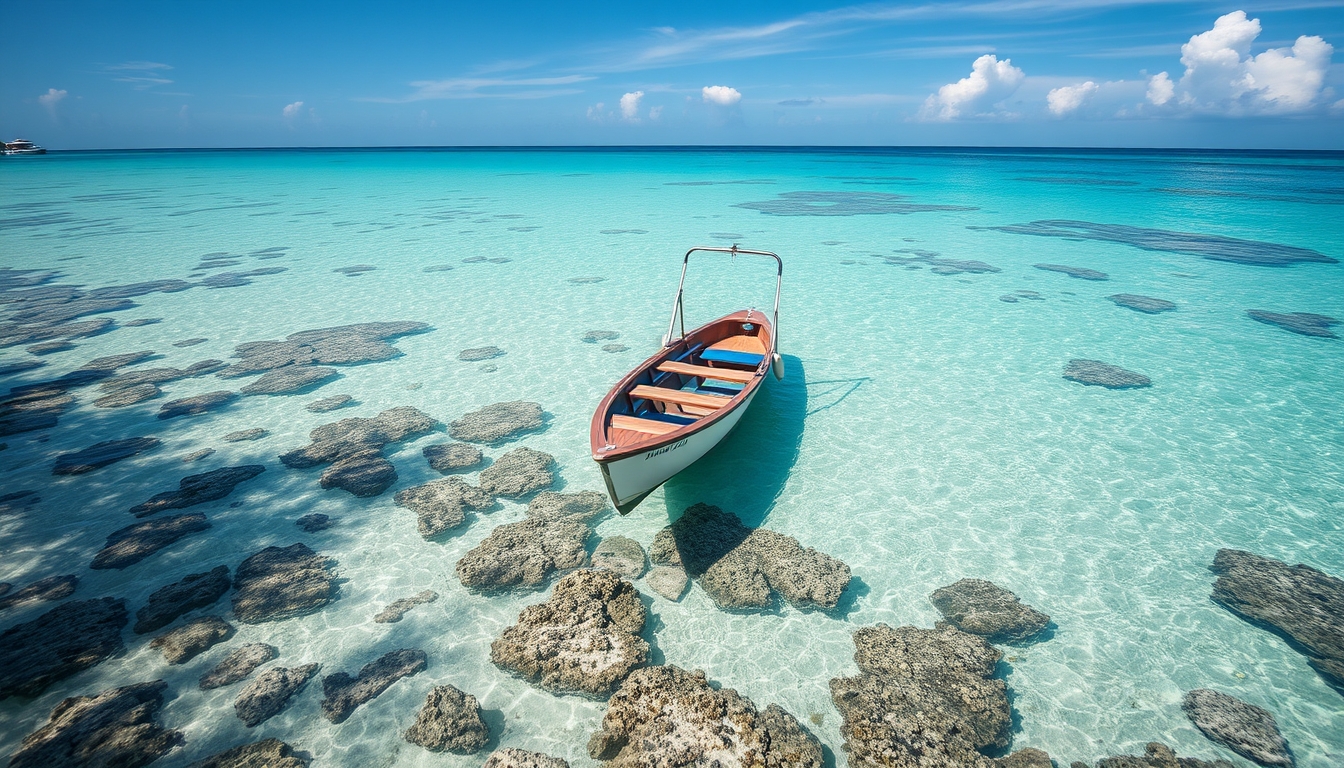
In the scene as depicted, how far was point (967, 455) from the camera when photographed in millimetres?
9102

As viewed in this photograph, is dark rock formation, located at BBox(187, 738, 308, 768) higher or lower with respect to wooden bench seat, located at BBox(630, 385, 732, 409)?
lower

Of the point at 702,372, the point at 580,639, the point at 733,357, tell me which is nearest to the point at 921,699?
the point at 580,639

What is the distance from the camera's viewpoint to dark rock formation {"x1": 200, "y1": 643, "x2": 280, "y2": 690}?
5137mm

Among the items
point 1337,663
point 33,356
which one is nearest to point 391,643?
point 1337,663

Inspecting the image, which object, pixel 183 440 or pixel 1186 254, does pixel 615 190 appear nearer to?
pixel 1186 254

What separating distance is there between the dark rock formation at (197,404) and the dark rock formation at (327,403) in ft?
5.24

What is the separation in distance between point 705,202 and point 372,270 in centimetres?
2650

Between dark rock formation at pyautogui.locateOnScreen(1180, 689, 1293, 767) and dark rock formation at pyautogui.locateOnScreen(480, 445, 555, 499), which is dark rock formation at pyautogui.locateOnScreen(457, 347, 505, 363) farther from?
dark rock formation at pyautogui.locateOnScreen(1180, 689, 1293, 767)

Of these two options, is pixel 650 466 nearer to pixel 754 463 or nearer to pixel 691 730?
pixel 691 730

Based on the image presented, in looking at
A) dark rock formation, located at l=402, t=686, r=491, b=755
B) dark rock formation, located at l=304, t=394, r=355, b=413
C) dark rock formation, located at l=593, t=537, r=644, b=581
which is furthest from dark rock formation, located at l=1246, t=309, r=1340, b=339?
dark rock formation, located at l=304, t=394, r=355, b=413

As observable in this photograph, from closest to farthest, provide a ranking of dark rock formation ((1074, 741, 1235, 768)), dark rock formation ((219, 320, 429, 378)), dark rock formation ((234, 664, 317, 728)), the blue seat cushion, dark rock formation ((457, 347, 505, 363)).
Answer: dark rock formation ((1074, 741, 1235, 768)), dark rock formation ((234, 664, 317, 728)), the blue seat cushion, dark rock formation ((219, 320, 429, 378)), dark rock formation ((457, 347, 505, 363))

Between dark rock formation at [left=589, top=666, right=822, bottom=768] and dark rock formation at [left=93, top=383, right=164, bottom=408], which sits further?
dark rock formation at [left=93, top=383, right=164, bottom=408]

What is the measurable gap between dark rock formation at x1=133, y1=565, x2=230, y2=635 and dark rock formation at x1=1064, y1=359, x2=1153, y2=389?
48.1 ft

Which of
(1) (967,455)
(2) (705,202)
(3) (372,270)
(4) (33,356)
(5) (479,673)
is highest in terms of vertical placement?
(2) (705,202)
